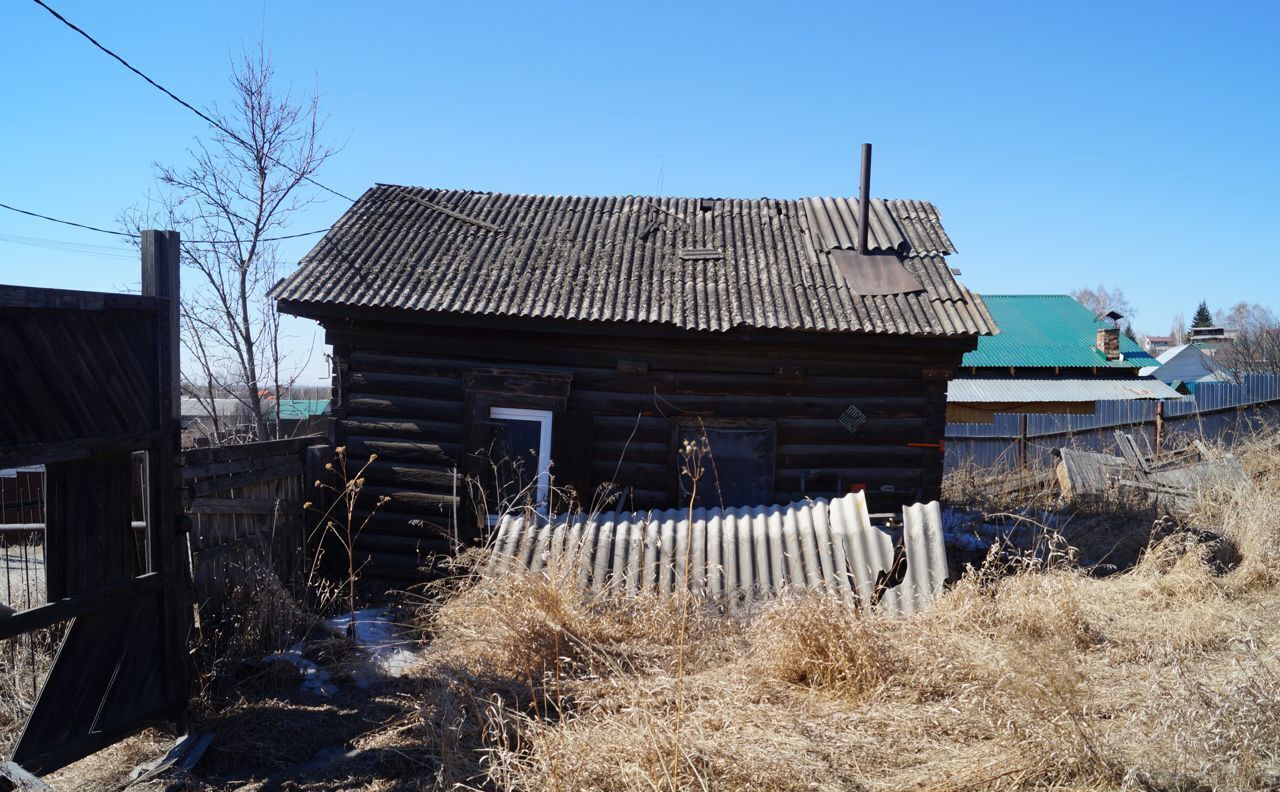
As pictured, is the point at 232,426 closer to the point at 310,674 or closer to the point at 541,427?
the point at 541,427

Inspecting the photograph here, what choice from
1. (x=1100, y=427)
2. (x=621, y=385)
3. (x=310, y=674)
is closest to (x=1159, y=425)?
(x=1100, y=427)

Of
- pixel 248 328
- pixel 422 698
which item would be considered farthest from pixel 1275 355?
pixel 422 698

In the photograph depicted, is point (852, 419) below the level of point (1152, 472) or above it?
above

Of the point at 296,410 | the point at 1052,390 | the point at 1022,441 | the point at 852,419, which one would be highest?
the point at 296,410

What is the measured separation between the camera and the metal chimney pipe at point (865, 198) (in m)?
10.5

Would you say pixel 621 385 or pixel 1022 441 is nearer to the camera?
pixel 621 385

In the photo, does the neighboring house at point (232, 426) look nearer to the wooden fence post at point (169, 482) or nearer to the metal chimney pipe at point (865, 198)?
the wooden fence post at point (169, 482)

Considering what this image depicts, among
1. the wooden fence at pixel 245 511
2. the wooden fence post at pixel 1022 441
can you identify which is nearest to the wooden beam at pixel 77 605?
the wooden fence at pixel 245 511

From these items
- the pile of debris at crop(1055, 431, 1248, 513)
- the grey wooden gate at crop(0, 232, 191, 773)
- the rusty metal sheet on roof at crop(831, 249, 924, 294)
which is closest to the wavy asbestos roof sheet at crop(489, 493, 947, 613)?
the grey wooden gate at crop(0, 232, 191, 773)

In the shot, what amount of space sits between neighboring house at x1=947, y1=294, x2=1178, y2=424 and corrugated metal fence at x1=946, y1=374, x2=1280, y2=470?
4.18m

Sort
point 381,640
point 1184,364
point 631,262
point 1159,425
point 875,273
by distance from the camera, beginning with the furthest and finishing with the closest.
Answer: point 1184,364 → point 1159,425 → point 631,262 → point 875,273 → point 381,640

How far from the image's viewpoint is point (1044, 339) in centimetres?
2712

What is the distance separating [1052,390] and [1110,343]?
3572 mm

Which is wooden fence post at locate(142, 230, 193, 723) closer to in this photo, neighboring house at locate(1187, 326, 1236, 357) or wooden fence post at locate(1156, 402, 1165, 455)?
wooden fence post at locate(1156, 402, 1165, 455)
